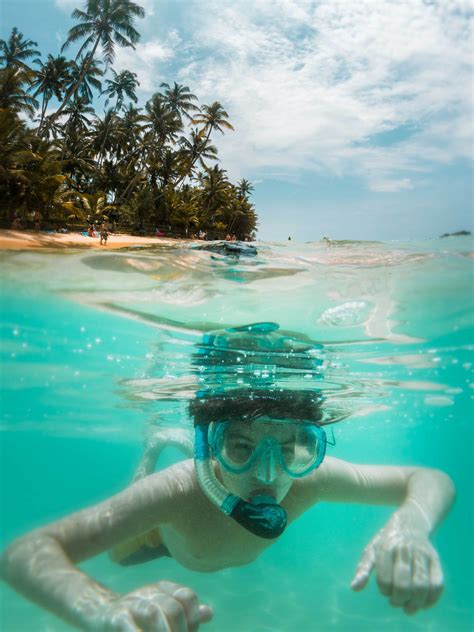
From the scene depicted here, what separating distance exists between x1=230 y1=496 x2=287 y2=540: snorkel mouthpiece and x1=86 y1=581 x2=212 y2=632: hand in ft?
4.53

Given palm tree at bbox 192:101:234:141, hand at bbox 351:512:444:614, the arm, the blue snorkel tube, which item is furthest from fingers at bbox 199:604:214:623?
palm tree at bbox 192:101:234:141

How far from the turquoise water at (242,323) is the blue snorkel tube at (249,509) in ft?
3.58

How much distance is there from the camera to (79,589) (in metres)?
2.62

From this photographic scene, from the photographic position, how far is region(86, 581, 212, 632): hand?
2.44 metres

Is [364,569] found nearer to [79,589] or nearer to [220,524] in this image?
[79,589]

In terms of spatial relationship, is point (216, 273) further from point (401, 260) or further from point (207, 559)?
point (207, 559)

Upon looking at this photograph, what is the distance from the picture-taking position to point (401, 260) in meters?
7.32

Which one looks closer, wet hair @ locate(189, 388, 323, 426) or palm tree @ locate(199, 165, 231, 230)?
wet hair @ locate(189, 388, 323, 426)

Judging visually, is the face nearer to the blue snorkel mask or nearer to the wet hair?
the blue snorkel mask

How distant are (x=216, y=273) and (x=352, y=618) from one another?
1150 centimetres

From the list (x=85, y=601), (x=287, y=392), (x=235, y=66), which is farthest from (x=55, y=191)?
(x=85, y=601)

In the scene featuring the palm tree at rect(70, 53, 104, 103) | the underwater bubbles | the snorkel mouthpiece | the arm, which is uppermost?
the palm tree at rect(70, 53, 104, 103)

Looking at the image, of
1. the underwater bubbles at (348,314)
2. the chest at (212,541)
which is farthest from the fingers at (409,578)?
the underwater bubbles at (348,314)

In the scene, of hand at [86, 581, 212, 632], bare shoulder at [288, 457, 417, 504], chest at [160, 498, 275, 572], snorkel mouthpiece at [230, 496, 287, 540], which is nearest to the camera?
hand at [86, 581, 212, 632]
